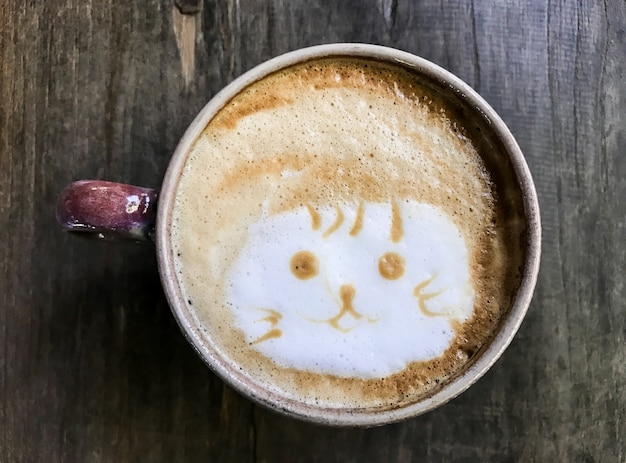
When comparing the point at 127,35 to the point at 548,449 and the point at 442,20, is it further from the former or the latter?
the point at 548,449

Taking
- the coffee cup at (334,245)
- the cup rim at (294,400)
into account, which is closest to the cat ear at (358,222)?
the coffee cup at (334,245)

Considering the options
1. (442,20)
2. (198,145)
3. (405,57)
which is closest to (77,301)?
(198,145)

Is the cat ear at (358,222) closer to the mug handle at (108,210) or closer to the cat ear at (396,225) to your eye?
the cat ear at (396,225)

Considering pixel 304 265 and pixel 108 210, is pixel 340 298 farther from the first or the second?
pixel 108 210

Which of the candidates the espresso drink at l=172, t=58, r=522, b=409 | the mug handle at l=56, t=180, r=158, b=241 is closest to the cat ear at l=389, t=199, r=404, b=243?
the espresso drink at l=172, t=58, r=522, b=409

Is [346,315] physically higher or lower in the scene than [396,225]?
lower

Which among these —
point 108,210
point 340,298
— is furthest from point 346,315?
point 108,210
